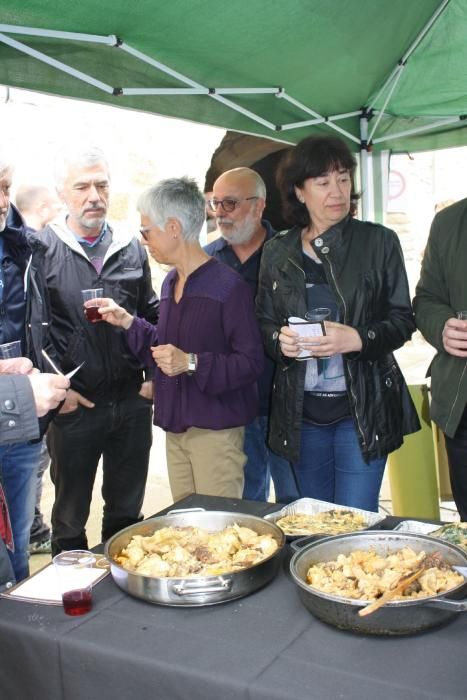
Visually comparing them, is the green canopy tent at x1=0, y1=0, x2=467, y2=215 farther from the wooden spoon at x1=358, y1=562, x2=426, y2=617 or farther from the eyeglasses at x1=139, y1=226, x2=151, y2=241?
the wooden spoon at x1=358, y1=562, x2=426, y2=617

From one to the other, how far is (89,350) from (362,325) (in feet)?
4.12

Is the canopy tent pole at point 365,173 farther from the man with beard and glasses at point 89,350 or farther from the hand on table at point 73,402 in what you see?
the hand on table at point 73,402

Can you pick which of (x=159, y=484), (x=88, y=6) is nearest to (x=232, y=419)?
(x=88, y=6)

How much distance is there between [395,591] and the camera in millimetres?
1440

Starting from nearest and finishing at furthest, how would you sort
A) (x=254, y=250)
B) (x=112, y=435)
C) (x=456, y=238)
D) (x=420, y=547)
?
(x=420, y=547), (x=456, y=238), (x=112, y=435), (x=254, y=250)

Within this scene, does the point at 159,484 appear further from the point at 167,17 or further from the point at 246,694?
the point at 246,694

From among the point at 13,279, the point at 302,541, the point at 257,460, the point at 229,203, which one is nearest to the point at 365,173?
the point at 229,203

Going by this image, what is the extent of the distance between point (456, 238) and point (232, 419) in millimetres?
1102

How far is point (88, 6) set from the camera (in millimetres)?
2793

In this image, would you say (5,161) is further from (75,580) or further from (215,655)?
(215,655)

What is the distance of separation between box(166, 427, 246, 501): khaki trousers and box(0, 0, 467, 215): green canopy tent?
5.02 ft

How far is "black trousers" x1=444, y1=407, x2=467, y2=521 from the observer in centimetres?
273

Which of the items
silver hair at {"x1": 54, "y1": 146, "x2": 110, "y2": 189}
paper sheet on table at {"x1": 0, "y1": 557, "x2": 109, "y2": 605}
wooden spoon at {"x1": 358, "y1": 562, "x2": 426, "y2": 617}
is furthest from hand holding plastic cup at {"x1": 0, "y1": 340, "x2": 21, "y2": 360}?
silver hair at {"x1": 54, "y1": 146, "x2": 110, "y2": 189}

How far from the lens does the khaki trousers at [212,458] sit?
2.96 metres
